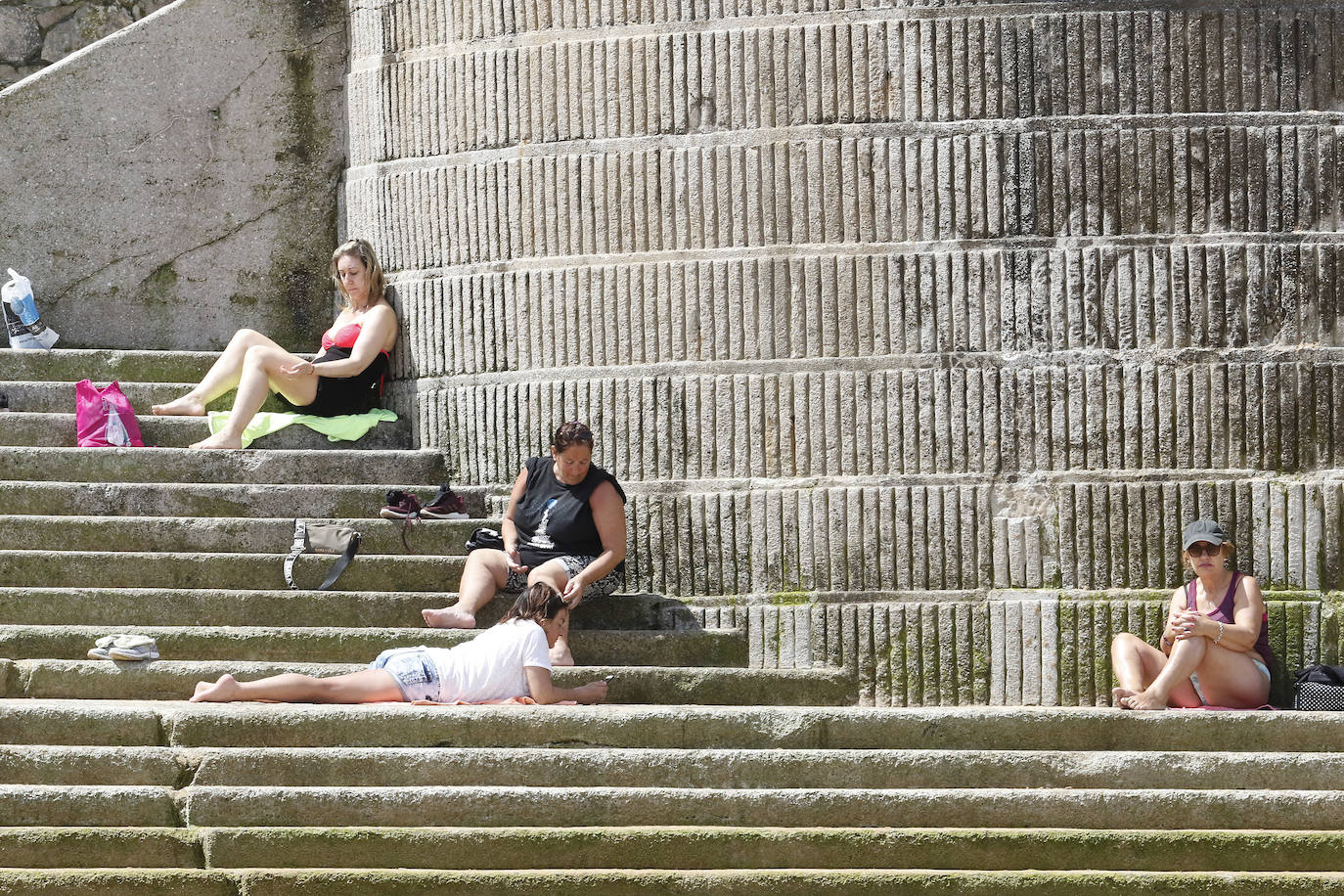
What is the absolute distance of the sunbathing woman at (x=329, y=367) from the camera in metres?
8.55

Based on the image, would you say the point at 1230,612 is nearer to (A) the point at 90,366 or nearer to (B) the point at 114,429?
(B) the point at 114,429

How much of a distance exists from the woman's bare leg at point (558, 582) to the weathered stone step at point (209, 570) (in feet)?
1.88

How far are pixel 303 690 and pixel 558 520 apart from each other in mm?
1562

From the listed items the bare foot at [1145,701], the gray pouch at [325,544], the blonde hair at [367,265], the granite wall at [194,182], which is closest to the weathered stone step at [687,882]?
the bare foot at [1145,701]

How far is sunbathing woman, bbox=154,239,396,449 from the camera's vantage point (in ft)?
28.1

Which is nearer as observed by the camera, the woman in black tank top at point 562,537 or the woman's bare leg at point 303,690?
the woman's bare leg at point 303,690

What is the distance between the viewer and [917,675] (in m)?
7.81

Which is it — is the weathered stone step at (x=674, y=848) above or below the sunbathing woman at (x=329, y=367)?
below

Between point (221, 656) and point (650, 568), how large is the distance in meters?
1.97

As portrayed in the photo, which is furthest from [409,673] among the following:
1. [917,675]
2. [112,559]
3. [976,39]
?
[976,39]

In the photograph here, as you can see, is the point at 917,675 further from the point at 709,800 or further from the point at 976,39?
the point at 976,39

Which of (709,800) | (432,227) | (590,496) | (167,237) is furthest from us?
(167,237)

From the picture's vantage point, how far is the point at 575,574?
24.9 ft

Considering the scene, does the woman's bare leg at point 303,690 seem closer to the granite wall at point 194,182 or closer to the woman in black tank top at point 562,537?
the woman in black tank top at point 562,537
